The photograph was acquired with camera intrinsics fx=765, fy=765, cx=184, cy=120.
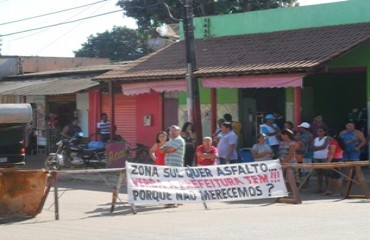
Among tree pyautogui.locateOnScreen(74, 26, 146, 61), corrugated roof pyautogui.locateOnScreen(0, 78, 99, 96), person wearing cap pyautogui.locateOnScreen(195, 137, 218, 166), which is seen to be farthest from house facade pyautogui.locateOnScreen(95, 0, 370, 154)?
tree pyautogui.locateOnScreen(74, 26, 146, 61)

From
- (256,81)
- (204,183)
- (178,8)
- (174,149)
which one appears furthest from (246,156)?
(178,8)

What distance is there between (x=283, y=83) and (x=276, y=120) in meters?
3.39

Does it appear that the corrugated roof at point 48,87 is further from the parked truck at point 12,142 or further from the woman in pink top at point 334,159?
the woman in pink top at point 334,159

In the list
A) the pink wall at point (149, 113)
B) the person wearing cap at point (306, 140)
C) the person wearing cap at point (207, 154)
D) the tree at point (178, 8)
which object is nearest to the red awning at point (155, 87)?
the pink wall at point (149, 113)

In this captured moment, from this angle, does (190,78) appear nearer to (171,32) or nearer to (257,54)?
(257,54)

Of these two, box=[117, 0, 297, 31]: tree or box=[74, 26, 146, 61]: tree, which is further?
box=[74, 26, 146, 61]: tree

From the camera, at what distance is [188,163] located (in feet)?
51.4

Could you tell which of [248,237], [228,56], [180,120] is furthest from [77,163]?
[248,237]

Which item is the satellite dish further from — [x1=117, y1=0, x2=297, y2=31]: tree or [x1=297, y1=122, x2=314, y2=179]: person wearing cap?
[x1=297, y1=122, x2=314, y2=179]: person wearing cap

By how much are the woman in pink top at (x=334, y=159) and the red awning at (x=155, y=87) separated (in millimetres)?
6458

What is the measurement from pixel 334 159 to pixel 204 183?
161 inches

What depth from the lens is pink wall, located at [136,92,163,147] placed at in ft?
88.7

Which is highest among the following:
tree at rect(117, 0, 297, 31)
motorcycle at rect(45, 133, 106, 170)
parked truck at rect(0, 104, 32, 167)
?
tree at rect(117, 0, 297, 31)

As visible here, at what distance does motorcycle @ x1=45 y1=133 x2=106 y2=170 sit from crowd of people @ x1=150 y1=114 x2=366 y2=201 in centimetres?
566
